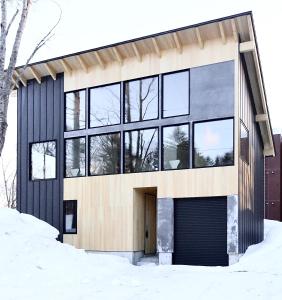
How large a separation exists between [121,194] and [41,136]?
4004mm

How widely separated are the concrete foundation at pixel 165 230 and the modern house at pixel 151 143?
30 mm

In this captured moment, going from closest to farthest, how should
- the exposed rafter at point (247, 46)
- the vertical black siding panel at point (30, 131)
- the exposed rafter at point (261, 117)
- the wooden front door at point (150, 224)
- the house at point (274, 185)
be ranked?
the exposed rafter at point (247, 46) < the wooden front door at point (150, 224) < the vertical black siding panel at point (30, 131) < the exposed rafter at point (261, 117) < the house at point (274, 185)

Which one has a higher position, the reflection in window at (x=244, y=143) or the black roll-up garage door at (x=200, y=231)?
the reflection in window at (x=244, y=143)

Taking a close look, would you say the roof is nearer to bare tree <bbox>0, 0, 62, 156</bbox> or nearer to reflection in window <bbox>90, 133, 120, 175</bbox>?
bare tree <bbox>0, 0, 62, 156</bbox>

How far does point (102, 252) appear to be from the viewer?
Result: 47.1 feet

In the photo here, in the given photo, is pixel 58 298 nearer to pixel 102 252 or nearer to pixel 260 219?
pixel 102 252

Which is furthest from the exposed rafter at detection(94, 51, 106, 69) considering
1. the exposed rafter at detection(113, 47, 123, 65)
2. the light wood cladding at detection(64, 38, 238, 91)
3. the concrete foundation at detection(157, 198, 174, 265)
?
the concrete foundation at detection(157, 198, 174, 265)

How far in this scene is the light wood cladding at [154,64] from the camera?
1307 cm

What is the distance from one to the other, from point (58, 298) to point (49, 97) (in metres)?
9.84

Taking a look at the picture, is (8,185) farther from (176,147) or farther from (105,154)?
(176,147)

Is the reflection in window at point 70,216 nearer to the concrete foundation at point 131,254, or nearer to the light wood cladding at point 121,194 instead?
the light wood cladding at point 121,194

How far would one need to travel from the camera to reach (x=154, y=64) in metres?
14.1

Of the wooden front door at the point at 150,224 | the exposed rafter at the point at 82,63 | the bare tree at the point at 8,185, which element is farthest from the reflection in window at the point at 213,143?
the bare tree at the point at 8,185

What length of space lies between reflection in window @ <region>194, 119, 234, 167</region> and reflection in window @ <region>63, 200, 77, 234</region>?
4780 millimetres
